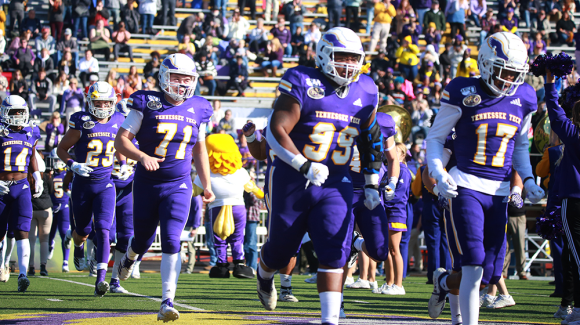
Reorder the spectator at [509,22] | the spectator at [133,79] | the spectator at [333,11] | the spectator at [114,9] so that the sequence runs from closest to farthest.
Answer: the spectator at [133,79] → the spectator at [114,9] → the spectator at [509,22] → the spectator at [333,11]

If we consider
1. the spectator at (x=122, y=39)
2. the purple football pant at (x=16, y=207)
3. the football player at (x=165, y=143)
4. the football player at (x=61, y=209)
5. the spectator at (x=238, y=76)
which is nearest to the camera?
the football player at (x=165, y=143)

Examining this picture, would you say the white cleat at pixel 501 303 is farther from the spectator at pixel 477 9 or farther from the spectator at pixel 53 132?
the spectator at pixel 477 9

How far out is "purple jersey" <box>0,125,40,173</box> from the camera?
8.19 meters

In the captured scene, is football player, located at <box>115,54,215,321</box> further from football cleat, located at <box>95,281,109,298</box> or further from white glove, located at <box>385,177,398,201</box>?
white glove, located at <box>385,177,398,201</box>

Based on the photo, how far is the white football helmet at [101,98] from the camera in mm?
7836

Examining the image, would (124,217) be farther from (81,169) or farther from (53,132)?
(53,132)

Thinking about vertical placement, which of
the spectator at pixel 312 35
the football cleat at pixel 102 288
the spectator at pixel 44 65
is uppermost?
the spectator at pixel 312 35

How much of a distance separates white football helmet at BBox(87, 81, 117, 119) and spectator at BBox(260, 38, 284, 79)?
43.0 feet

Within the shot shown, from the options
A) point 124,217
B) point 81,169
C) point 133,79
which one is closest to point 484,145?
point 81,169

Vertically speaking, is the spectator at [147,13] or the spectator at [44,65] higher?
the spectator at [147,13]

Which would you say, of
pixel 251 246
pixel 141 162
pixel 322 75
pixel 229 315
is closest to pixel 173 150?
pixel 141 162

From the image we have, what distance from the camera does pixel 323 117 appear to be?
441 centimetres

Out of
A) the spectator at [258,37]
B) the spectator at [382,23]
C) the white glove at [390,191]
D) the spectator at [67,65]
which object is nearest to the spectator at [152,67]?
the spectator at [67,65]

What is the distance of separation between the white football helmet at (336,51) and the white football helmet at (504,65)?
0.97 m
